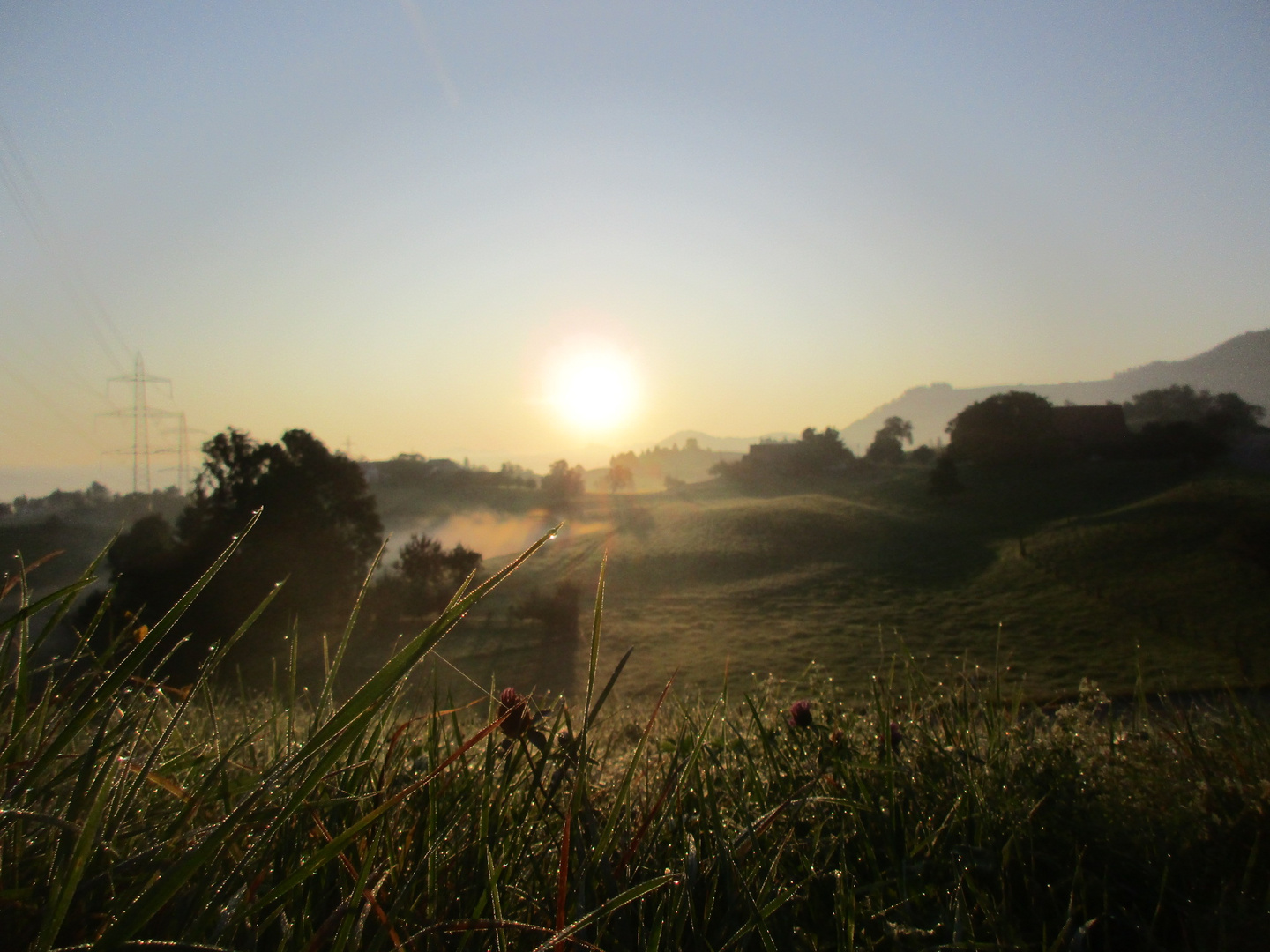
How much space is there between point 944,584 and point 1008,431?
25.4 metres

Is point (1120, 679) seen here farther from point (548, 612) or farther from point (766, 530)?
point (766, 530)

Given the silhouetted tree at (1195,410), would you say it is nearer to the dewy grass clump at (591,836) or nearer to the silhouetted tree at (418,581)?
the silhouetted tree at (418,581)

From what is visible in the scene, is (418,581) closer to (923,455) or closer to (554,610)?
(554,610)

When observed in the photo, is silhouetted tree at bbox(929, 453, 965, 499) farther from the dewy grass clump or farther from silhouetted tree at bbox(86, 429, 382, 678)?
the dewy grass clump

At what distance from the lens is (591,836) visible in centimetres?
163

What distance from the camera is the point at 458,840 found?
5.32ft

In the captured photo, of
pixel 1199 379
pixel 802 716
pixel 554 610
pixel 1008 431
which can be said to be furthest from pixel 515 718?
pixel 1199 379

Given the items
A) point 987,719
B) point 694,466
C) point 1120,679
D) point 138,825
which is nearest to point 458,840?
point 138,825

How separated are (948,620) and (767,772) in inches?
1200

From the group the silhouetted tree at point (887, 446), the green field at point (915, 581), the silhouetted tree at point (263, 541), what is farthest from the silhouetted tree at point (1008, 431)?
the silhouetted tree at point (263, 541)

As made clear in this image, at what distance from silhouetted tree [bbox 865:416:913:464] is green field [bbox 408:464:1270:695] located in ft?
72.5

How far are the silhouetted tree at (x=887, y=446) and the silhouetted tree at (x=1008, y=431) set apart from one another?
19.3 metres

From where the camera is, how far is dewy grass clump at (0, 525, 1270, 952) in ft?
3.40

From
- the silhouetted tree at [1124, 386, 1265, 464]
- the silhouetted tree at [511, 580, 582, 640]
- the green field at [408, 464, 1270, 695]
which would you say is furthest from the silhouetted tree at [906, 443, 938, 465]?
the silhouetted tree at [511, 580, 582, 640]
